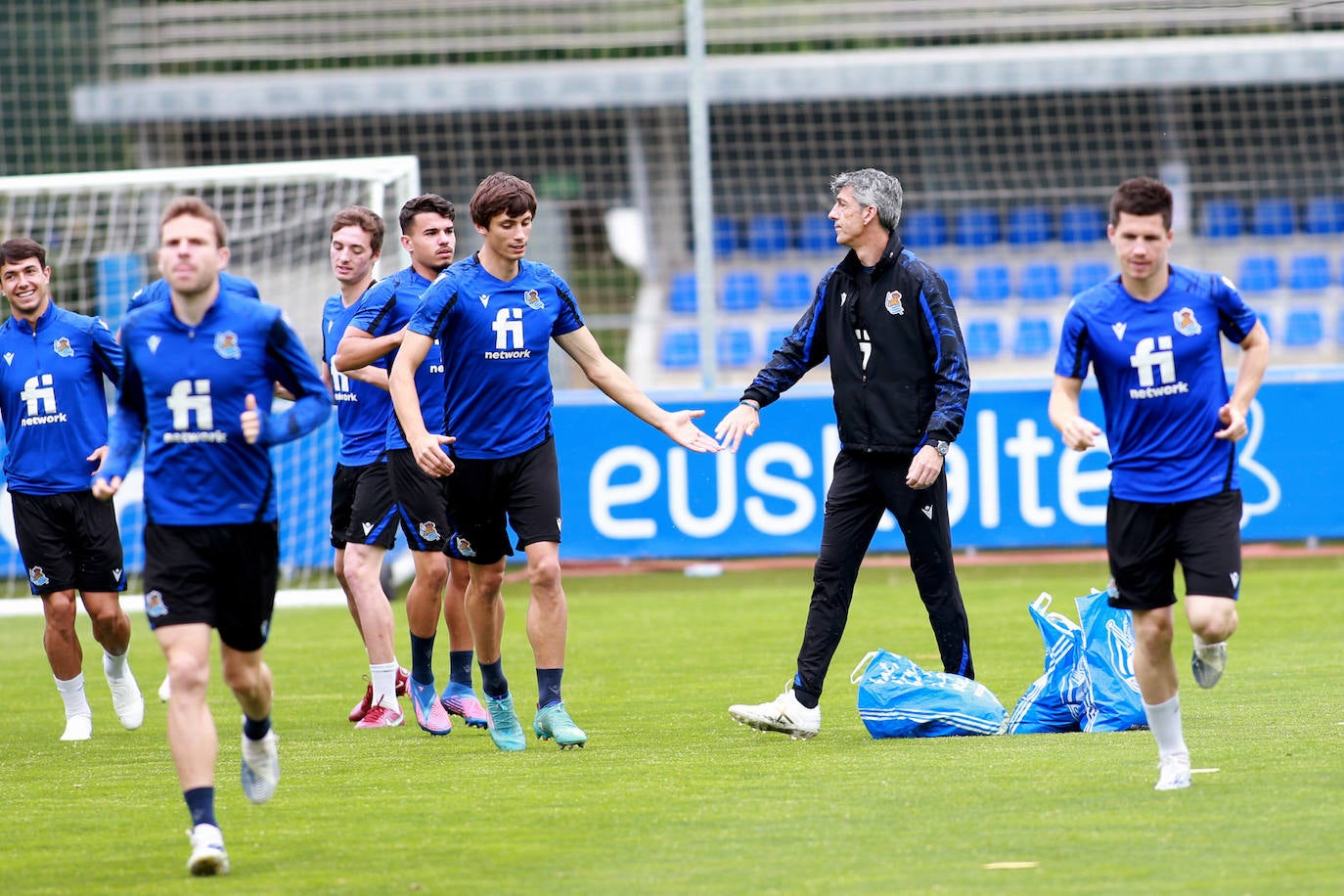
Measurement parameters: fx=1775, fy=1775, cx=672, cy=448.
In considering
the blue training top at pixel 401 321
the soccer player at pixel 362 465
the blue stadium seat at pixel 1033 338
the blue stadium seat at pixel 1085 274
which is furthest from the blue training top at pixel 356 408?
the blue stadium seat at pixel 1085 274

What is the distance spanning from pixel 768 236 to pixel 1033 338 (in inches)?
153

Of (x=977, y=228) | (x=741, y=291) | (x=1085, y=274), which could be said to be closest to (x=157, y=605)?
(x=741, y=291)

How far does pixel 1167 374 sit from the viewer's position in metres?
5.62

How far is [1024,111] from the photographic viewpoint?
22.4m

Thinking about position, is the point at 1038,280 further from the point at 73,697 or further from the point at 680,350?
the point at 73,697

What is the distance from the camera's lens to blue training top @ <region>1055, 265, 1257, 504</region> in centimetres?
562

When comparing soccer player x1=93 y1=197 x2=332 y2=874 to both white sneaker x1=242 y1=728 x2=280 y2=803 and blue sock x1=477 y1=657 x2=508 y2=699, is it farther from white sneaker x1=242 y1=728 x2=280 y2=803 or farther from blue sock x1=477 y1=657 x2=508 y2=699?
blue sock x1=477 y1=657 x2=508 y2=699

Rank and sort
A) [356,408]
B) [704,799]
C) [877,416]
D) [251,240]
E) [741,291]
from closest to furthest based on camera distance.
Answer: [704,799] → [877,416] → [356,408] → [251,240] → [741,291]

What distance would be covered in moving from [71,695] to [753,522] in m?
6.68

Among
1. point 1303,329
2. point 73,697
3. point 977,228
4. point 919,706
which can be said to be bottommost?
point 919,706

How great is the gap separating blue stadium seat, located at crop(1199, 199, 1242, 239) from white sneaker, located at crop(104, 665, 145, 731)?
1587 cm

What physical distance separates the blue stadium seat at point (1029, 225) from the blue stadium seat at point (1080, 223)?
208 mm

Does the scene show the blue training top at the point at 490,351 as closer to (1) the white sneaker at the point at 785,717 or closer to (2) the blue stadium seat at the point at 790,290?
(1) the white sneaker at the point at 785,717

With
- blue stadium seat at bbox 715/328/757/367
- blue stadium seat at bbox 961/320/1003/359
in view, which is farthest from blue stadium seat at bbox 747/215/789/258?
blue stadium seat at bbox 961/320/1003/359
